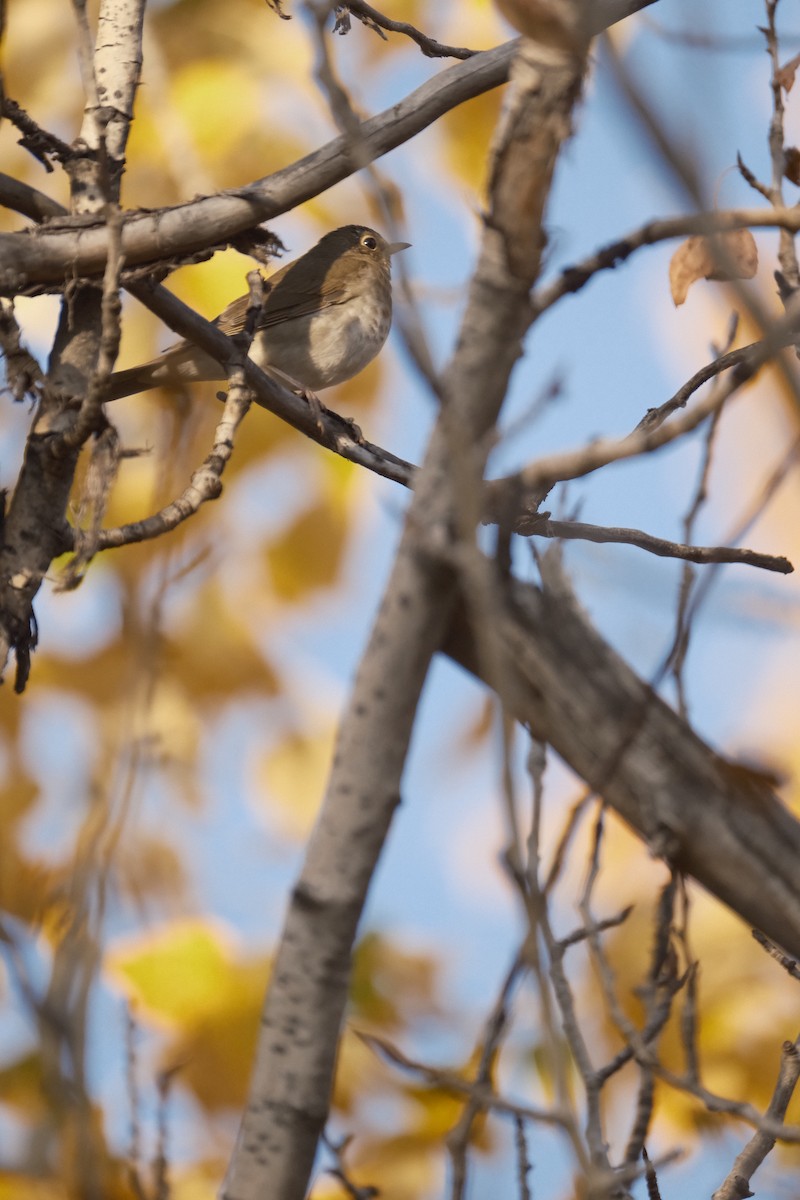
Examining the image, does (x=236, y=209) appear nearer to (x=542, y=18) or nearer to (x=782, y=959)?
(x=542, y=18)

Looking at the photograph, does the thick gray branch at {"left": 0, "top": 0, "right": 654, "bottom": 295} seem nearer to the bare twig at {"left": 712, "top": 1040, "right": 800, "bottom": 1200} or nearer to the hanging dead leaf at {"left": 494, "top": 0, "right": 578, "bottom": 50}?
the hanging dead leaf at {"left": 494, "top": 0, "right": 578, "bottom": 50}

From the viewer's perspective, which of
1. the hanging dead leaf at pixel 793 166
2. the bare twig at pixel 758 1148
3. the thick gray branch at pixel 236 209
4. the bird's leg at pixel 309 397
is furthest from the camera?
the bird's leg at pixel 309 397

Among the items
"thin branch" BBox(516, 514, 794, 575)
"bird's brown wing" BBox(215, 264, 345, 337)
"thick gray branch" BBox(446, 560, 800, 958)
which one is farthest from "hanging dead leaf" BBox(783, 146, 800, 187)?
"bird's brown wing" BBox(215, 264, 345, 337)

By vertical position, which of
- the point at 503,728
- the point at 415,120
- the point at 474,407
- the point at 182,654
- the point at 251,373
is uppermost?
the point at 182,654

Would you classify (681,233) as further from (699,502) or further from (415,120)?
Result: (415,120)

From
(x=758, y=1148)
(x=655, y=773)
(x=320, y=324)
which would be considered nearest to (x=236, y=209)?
(x=655, y=773)

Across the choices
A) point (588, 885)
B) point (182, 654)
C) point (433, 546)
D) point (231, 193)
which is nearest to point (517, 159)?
point (433, 546)

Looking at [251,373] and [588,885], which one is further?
[251,373]

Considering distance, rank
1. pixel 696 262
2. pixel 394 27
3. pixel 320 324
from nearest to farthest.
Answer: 1. pixel 696 262
2. pixel 394 27
3. pixel 320 324

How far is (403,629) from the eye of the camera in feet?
4.72

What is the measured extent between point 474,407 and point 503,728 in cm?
43

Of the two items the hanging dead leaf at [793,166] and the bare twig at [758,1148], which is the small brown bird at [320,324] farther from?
the bare twig at [758,1148]

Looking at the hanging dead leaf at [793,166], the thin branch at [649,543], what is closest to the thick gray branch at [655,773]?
the thin branch at [649,543]

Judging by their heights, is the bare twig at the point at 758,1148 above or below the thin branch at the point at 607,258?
below
